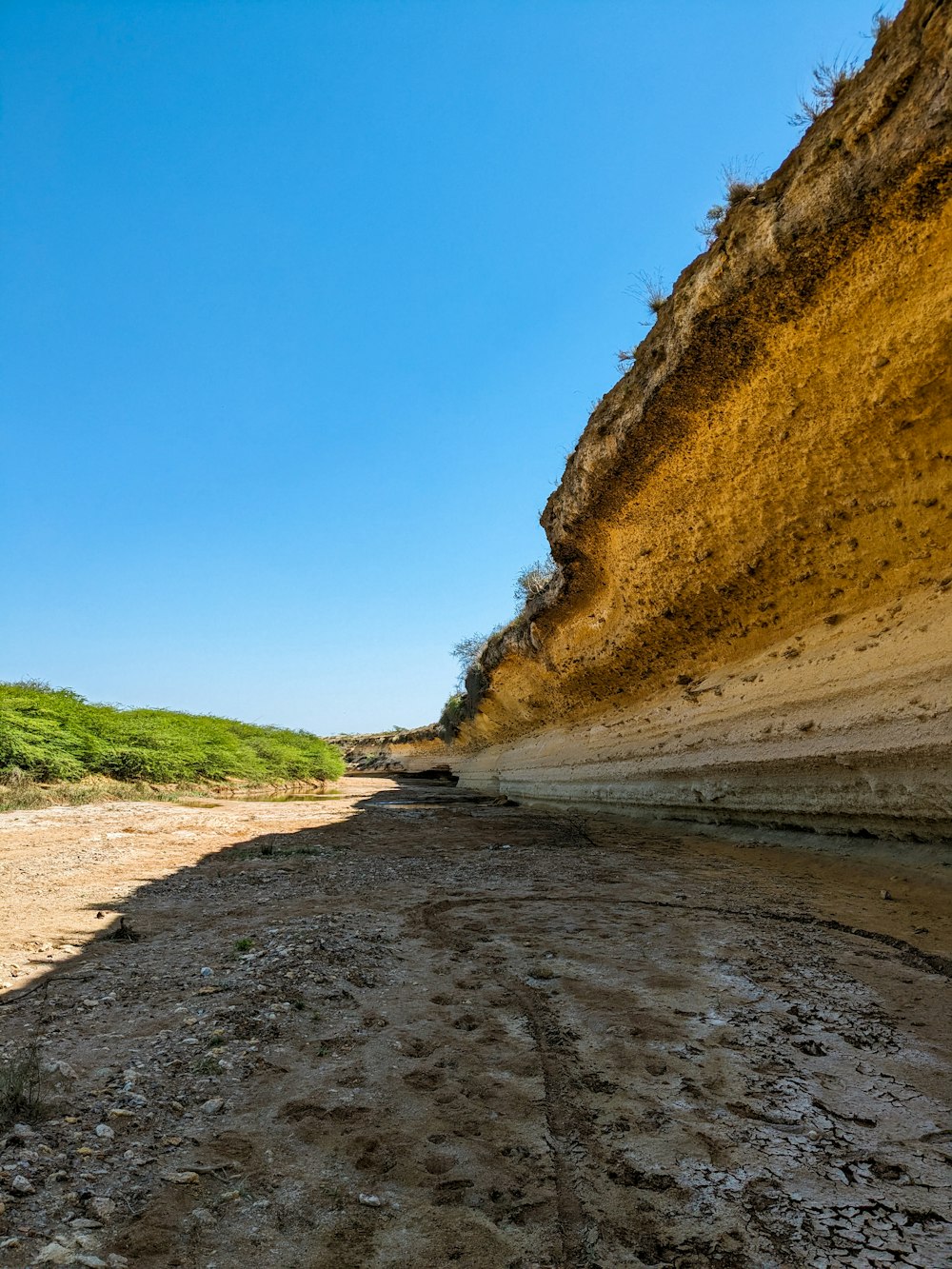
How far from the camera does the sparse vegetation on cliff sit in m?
11.8

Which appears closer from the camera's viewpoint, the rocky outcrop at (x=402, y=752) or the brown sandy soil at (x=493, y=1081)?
the brown sandy soil at (x=493, y=1081)

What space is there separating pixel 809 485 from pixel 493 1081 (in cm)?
667

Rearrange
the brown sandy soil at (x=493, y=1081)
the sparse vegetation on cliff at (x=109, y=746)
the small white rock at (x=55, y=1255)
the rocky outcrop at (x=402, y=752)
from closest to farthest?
the small white rock at (x=55, y=1255) → the brown sandy soil at (x=493, y=1081) → the sparse vegetation on cliff at (x=109, y=746) → the rocky outcrop at (x=402, y=752)

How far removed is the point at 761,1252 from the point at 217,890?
4.93 meters

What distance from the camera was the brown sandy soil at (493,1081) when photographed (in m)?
1.47

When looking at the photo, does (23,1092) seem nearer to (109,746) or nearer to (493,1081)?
(493,1081)

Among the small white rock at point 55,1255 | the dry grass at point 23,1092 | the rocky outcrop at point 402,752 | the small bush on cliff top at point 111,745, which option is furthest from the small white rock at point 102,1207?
the rocky outcrop at point 402,752

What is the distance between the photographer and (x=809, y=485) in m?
6.82

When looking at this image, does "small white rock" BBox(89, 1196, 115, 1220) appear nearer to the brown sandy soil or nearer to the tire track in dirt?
the brown sandy soil

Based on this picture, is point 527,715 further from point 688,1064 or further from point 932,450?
point 688,1064

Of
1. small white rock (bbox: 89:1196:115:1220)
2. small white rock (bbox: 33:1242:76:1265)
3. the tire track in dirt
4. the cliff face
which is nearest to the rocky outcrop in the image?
the cliff face

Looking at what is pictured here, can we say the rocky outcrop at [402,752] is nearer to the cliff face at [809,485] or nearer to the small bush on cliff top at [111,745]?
the small bush on cliff top at [111,745]

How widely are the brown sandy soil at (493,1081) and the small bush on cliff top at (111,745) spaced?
8.88 metres

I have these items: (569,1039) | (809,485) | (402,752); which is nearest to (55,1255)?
(569,1039)
